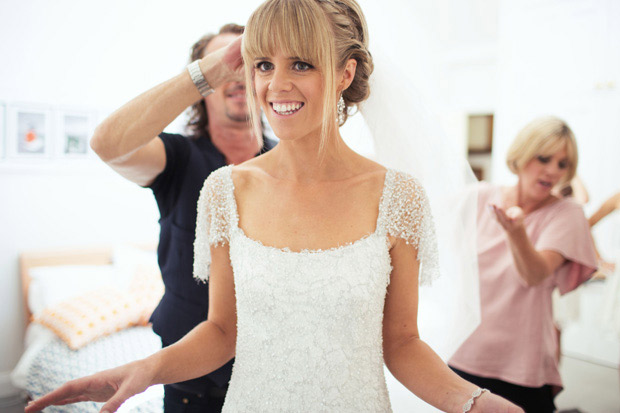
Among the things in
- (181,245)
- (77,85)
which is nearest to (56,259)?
(77,85)

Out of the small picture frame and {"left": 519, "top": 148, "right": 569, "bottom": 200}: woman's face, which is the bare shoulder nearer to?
{"left": 519, "top": 148, "right": 569, "bottom": 200}: woman's face

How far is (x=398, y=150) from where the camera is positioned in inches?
45.9

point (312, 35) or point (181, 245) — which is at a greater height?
point (312, 35)

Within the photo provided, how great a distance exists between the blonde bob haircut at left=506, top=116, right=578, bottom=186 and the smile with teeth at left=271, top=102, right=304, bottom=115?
4.01 feet

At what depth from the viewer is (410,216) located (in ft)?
3.06

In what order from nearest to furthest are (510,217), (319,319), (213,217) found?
(319,319), (213,217), (510,217)

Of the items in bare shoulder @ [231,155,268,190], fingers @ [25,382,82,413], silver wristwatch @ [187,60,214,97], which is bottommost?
fingers @ [25,382,82,413]

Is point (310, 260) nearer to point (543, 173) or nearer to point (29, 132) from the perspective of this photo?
point (543, 173)

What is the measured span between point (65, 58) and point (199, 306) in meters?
2.14

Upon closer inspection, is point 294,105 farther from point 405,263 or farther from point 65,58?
point 65,58

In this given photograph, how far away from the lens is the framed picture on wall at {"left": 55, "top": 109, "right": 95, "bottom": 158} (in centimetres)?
278

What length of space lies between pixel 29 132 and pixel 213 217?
7.20ft

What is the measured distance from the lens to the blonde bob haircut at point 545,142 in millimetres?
1718

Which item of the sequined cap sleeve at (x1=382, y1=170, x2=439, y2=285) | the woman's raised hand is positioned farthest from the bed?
the woman's raised hand
